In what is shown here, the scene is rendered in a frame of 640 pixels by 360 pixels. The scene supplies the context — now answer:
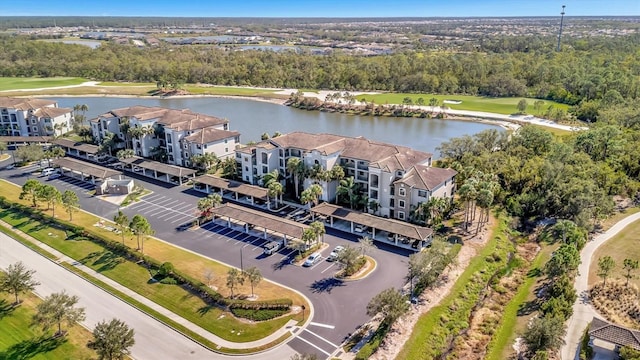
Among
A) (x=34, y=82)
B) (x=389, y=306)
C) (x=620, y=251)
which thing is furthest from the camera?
(x=34, y=82)

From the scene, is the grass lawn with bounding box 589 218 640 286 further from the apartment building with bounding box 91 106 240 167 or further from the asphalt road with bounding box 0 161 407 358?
the apartment building with bounding box 91 106 240 167

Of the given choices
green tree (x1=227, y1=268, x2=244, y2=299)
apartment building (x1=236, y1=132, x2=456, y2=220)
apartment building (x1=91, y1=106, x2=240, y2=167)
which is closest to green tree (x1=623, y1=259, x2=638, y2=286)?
apartment building (x1=236, y1=132, x2=456, y2=220)

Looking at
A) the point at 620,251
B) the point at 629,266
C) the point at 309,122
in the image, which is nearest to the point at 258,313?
the point at 629,266

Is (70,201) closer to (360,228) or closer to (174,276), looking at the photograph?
(174,276)

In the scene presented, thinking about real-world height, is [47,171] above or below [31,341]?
above

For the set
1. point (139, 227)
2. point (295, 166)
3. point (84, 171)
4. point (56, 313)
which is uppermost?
point (295, 166)

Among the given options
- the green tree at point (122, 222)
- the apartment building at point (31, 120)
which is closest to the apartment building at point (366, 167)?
the green tree at point (122, 222)

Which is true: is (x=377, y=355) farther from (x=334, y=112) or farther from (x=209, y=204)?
(x=334, y=112)

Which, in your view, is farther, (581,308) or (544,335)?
(581,308)
